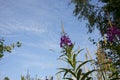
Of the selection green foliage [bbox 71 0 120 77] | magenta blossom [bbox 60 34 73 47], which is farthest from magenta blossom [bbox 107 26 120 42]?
green foliage [bbox 71 0 120 77]

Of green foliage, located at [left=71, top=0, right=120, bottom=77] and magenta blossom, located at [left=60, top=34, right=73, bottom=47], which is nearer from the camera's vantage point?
magenta blossom, located at [left=60, top=34, right=73, bottom=47]

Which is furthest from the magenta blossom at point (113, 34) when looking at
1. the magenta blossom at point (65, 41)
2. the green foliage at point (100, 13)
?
the green foliage at point (100, 13)

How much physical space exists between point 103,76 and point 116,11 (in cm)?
1373

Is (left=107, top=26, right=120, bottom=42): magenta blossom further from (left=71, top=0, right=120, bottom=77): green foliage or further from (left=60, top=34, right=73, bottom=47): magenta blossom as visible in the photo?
(left=71, top=0, right=120, bottom=77): green foliage

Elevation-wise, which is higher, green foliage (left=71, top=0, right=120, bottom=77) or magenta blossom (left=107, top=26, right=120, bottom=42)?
green foliage (left=71, top=0, right=120, bottom=77)

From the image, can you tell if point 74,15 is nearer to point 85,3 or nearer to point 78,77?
point 85,3

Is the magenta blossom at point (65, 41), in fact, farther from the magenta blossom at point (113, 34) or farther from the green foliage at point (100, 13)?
the green foliage at point (100, 13)

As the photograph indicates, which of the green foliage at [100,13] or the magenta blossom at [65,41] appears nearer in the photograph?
the magenta blossom at [65,41]

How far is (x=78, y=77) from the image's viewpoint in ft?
20.2

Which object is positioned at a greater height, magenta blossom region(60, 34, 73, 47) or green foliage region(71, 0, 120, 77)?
green foliage region(71, 0, 120, 77)

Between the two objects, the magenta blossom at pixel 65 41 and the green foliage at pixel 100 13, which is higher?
the green foliage at pixel 100 13

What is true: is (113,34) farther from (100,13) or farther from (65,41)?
(100,13)

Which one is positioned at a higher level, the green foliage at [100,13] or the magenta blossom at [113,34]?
the green foliage at [100,13]

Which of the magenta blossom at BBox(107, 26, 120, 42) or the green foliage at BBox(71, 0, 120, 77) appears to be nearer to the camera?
the magenta blossom at BBox(107, 26, 120, 42)
